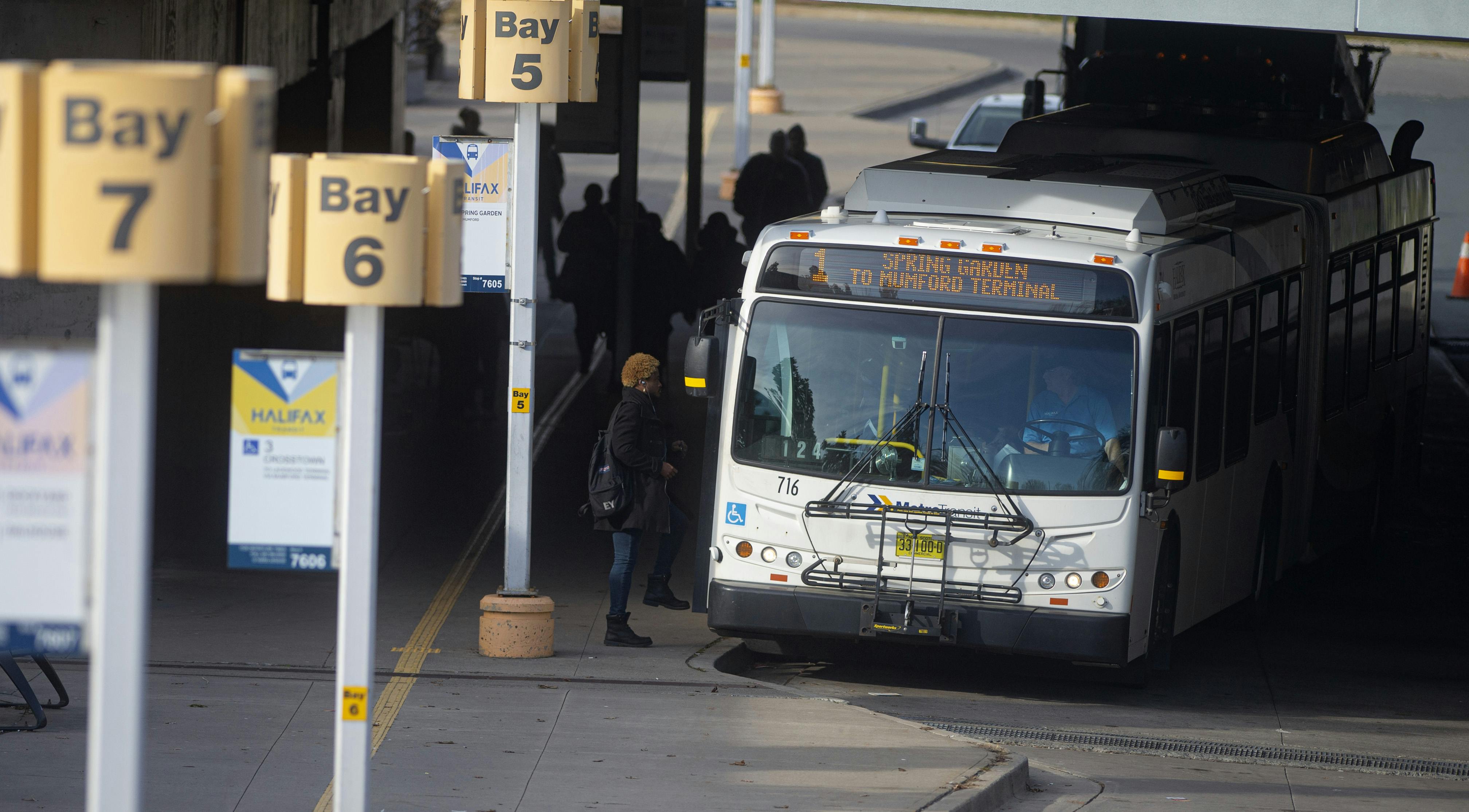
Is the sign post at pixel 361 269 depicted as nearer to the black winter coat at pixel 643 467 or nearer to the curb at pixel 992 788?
the curb at pixel 992 788

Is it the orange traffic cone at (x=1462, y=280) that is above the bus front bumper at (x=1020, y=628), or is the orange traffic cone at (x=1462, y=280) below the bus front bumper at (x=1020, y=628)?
above

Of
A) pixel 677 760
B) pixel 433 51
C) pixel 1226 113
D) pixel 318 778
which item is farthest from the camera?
pixel 433 51

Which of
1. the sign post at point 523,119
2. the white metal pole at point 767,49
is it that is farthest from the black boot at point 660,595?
the white metal pole at point 767,49

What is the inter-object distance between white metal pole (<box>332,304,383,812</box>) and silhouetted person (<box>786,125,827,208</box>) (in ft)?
52.8

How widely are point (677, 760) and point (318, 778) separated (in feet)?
5.36

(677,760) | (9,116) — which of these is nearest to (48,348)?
(9,116)

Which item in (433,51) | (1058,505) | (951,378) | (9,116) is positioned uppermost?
(433,51)

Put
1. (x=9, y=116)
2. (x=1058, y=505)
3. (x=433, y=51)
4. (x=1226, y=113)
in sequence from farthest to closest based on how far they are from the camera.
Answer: (x=433, y=51)
(x=1226, y=113)
(x=1058, y=505)
(x=9, y=116)

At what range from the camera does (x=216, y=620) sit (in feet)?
38.7

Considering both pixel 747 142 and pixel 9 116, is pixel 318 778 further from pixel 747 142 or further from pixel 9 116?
pixel 747 142

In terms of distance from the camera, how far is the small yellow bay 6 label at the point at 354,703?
6.25 metres

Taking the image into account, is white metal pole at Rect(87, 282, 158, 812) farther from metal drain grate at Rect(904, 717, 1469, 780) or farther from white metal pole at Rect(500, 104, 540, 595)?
metal drain grate at Rect(904, 717, 1469, 780)

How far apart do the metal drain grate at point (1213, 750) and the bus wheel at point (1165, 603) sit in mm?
821

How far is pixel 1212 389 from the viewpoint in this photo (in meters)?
11.7
